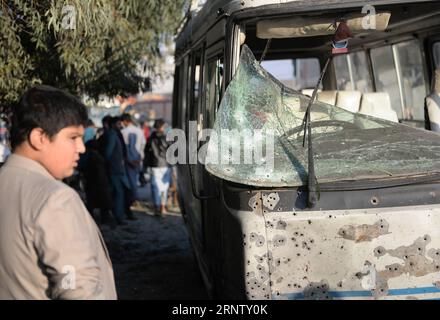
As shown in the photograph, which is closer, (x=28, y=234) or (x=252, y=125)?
(x=28, y=234)

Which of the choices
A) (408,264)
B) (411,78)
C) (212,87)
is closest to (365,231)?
(408,264)

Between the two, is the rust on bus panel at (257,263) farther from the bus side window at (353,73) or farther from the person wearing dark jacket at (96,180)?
the person wearing dark jacket at (96,180)

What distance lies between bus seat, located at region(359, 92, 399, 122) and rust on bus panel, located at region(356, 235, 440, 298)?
66.9 inches

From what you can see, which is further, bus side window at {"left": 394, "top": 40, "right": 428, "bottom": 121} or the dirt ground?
the dirt ground

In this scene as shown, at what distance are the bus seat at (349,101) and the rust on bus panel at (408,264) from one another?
1.93 m

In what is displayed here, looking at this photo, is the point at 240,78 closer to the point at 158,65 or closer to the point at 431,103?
the point at 431,103

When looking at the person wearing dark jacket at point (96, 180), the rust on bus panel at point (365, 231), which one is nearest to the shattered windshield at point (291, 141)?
the rust on bus panel at point (365, 231)

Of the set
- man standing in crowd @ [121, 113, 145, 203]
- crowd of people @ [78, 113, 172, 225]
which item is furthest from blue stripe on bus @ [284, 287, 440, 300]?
man standing in crowd @ [121, 113, 145, 203]

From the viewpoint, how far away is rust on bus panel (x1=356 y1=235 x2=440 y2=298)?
3.41 meters

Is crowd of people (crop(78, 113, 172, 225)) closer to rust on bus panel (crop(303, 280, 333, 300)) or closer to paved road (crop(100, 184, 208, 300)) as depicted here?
paved road (crop(100, 184, 208, 300))

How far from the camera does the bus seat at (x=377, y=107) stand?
491 cm

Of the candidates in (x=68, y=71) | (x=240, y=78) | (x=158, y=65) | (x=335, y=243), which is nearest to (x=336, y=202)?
(x=335, y=243)

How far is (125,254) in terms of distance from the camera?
28.1 feet

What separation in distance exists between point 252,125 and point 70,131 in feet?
5.75
